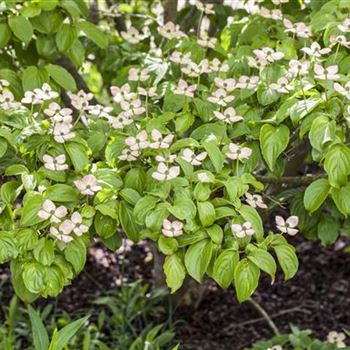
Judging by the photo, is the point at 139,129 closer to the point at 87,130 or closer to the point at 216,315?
the point at 87,130

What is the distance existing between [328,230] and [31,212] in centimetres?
96

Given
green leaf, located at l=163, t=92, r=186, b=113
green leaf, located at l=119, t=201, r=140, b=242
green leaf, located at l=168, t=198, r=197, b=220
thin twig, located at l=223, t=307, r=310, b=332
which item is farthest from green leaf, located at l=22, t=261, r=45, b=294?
thin twig, located at l=223, t=307, r=310, b=332

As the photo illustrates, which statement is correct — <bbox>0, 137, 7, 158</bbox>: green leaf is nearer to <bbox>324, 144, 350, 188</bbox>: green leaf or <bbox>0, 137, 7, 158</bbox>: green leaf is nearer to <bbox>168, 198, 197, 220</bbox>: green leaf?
<bbox>168, 198, 197, 220</bbox>: green leaf

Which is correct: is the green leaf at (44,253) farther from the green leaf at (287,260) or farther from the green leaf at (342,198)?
the green leaf at (342,198)

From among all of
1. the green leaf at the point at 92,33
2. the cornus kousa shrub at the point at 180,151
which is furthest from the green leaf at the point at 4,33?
the green leaf at the point at 92,33

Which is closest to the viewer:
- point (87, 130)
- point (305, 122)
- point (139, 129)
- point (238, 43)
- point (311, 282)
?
point (305, 122)

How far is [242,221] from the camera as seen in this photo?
1803mm

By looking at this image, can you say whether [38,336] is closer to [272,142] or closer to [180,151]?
[180,151]

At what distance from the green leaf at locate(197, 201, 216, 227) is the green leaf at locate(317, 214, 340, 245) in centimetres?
63

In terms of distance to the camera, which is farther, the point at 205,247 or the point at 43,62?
the point at 43,62

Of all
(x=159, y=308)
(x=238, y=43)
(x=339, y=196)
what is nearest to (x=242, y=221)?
(x=339, y=196)

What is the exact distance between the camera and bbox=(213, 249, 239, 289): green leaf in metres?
1.74

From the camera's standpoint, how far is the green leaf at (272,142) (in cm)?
190

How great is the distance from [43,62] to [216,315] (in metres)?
1.41
